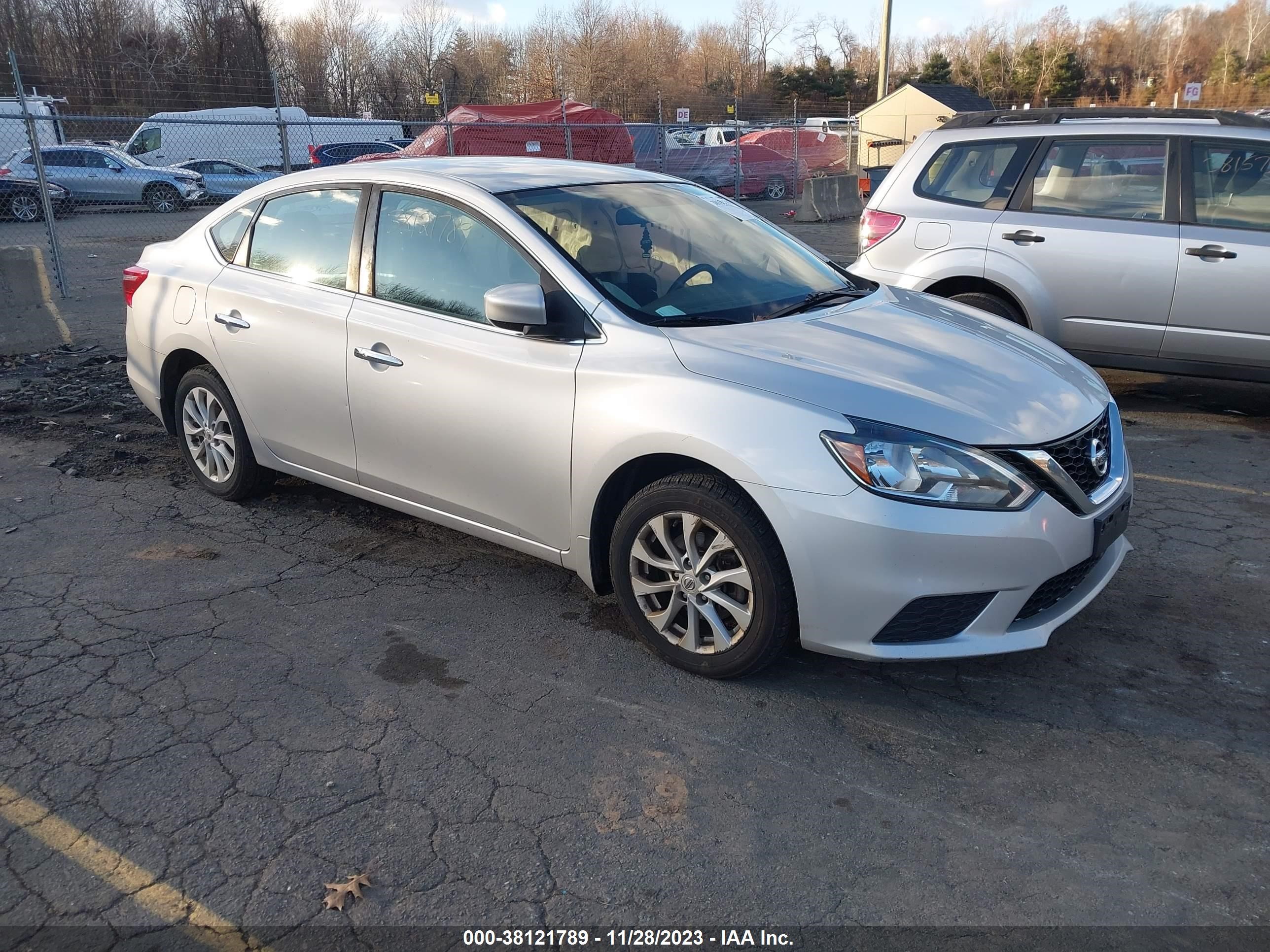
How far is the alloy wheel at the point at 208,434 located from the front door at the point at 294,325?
0.30 metres

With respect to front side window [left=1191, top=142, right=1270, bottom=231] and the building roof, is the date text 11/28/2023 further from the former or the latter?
the building roof

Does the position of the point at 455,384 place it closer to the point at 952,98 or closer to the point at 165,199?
the point at 165,199

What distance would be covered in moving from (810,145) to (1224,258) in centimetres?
2586

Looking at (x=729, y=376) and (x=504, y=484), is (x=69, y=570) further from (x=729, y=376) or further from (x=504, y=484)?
(x=729, y=376)

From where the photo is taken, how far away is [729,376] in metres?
3.33

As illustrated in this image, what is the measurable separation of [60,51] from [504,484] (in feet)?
156

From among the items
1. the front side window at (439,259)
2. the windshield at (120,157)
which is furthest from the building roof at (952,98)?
the front side window at (439,259)

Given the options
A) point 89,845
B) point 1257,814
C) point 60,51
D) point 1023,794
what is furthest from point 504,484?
point 60,51

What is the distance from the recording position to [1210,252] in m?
6.05

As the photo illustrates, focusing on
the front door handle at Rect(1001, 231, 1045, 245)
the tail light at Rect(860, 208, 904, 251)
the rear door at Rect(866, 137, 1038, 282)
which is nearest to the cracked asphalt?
the front door handle at Rect(1001, 231, 1045, 245)

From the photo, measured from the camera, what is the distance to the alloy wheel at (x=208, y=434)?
200 inches

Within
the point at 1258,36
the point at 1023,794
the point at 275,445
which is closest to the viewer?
the point at 1023,794

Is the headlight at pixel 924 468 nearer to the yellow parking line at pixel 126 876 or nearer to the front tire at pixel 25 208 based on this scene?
the yellow parking line at pixel 126 876

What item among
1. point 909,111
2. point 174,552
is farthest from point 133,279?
point 909,111
